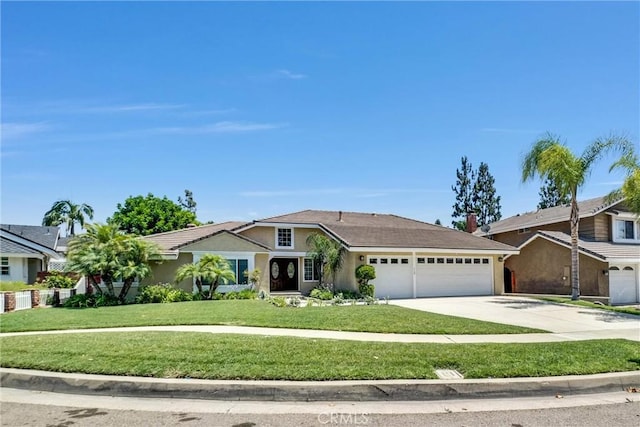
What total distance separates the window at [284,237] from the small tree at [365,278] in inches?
199

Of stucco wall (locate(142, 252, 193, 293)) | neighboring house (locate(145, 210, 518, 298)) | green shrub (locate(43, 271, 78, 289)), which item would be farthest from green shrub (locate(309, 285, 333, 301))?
green shrub (locate(43, 271, 78, 289))

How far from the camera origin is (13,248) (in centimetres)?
2856

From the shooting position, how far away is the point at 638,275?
25.9m

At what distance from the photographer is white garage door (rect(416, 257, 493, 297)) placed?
81.3ft

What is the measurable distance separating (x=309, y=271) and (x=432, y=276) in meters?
6.90

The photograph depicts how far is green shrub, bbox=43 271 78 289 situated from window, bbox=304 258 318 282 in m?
14.0

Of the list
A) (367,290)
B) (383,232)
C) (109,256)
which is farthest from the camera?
(383,232)

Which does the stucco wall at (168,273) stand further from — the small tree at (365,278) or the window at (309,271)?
the small tree at (365,278)

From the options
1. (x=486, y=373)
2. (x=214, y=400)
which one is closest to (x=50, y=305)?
(x=214, y=400)

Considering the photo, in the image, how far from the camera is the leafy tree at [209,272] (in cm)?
2045

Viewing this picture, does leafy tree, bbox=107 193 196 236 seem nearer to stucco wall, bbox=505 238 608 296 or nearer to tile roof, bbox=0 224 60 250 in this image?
tile roof, bbox=0 224 60 250

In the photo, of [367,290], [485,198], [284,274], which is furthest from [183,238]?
[485,198]

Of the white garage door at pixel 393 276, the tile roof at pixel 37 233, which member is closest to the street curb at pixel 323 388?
the white garage door at pixel 393 276

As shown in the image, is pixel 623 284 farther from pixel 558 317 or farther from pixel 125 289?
pixel 125 289
